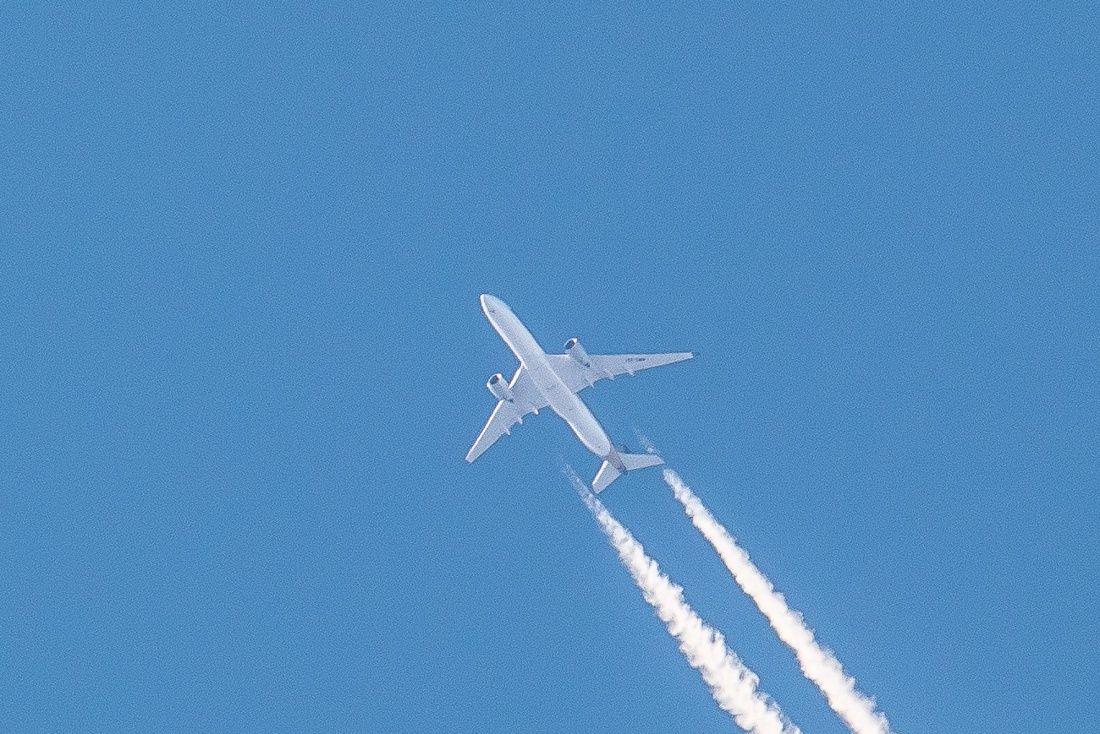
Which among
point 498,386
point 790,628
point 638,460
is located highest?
point 498,386

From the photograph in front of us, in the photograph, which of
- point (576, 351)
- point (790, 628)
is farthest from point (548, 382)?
point (790, 628)

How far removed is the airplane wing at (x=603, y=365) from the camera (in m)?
107

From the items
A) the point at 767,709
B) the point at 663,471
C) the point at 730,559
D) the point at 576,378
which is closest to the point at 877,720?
the point at 767,709

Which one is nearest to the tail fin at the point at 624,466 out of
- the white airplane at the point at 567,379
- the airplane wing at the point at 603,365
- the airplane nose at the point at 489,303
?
the white airplane at the point at 567,379

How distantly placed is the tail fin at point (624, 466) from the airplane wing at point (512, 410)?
6.38 meters

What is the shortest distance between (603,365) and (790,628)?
20.1 meters

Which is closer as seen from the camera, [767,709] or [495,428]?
[767,709]

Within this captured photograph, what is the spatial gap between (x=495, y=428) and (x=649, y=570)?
1418cm

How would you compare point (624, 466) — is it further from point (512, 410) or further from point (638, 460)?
point (512, 410)

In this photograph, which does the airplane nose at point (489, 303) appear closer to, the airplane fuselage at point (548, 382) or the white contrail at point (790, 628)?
the airplane fuselage at point (548, 382)

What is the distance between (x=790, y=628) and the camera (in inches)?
4075

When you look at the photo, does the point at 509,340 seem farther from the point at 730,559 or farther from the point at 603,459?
the point at 730,559

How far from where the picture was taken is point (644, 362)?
107875 millimetres

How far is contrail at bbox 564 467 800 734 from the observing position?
326 ft
